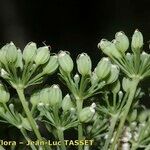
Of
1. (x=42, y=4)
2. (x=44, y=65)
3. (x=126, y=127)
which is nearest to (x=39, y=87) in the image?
(x=44, y=65)

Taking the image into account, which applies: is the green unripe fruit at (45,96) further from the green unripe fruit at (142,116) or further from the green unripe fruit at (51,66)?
the green unripe fruit at (142,116)

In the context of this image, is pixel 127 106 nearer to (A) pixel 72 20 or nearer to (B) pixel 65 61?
(B) pixel 65 61

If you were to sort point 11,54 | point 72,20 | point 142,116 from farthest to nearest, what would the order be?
point 72,20 < point 142,116 < point 11,54

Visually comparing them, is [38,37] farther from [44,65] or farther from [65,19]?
[44,65]

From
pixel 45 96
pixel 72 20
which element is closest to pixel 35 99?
pixel 45 96

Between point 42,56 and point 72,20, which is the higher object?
point 72,20

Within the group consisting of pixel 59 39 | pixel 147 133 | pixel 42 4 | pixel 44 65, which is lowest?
pixel 147 133

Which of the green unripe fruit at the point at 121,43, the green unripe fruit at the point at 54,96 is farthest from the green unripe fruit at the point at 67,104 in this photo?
the green unripe fruit at the point at 121,43

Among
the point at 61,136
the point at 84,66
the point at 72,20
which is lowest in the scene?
the point at 61,136
